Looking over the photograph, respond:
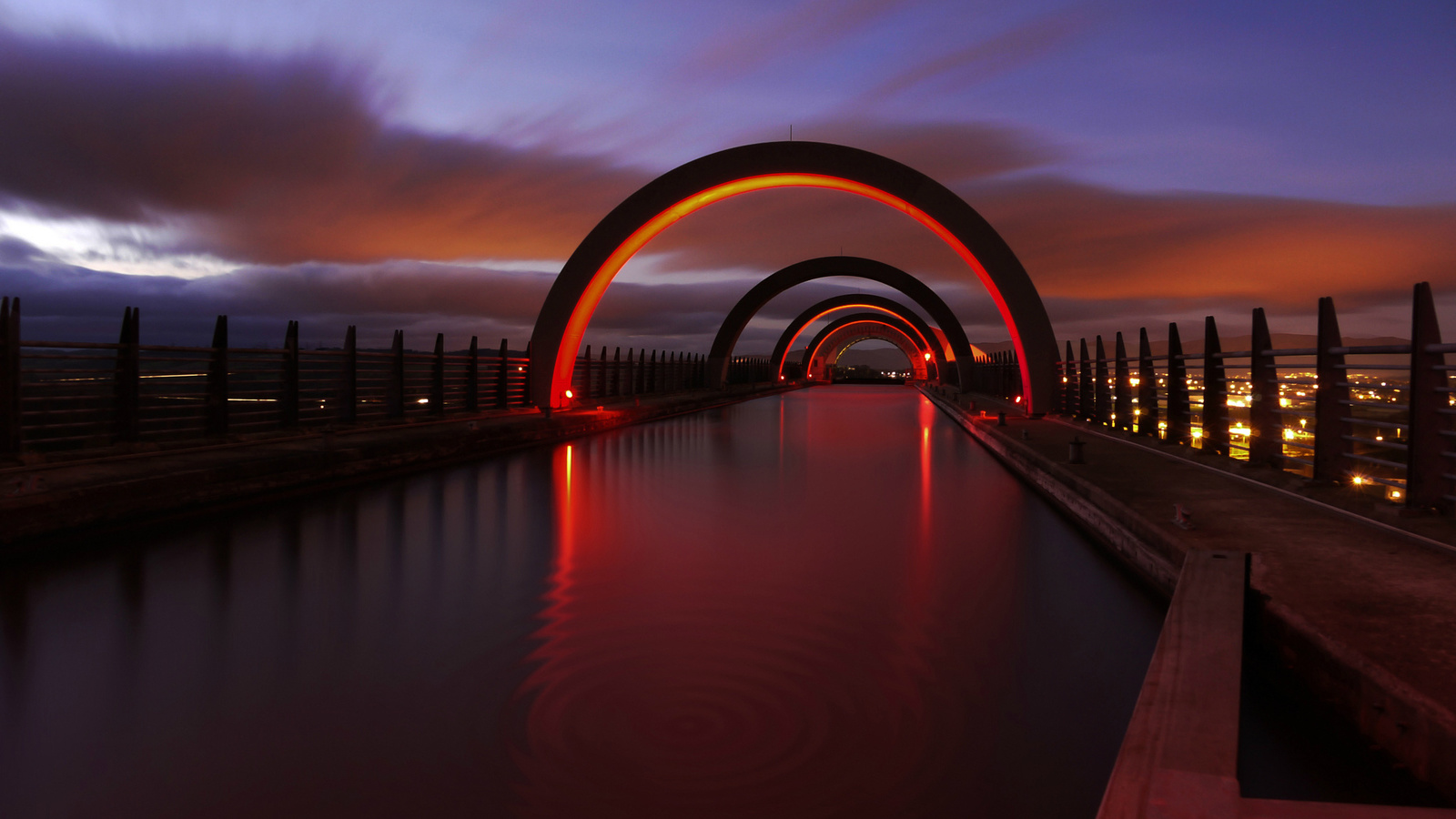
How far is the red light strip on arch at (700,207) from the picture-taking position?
20.5 m

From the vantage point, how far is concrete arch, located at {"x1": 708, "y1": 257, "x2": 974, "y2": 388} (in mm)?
41812

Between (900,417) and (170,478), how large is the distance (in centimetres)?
1885

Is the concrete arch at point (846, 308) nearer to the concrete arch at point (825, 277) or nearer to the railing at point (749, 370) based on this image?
the railing at point (749, 370)

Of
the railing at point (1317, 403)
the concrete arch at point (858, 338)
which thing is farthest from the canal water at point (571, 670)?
the concrete arch at point (858, 338)

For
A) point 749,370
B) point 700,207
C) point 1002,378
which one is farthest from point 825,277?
point 700,207

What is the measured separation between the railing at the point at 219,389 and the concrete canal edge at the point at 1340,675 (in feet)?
32.5

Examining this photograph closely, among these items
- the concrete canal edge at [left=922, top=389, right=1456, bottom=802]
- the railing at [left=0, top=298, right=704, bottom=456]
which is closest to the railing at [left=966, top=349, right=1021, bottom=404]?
the railing at [left=0, top=298, right=704, bottom=456]

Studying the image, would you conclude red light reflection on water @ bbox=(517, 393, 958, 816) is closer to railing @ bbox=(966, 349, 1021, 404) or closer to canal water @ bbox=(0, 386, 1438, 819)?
canal water @ bbox=(0, 386, 1438, 819)

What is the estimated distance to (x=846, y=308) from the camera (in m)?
55.5

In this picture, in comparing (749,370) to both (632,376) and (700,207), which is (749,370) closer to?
(632,376)

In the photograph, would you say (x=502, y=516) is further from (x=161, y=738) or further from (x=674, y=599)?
(x=161, y=738)

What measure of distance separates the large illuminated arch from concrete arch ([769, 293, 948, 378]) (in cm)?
3172

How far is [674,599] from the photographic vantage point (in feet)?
14.9

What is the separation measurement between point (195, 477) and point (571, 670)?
Answer: 5.45m
